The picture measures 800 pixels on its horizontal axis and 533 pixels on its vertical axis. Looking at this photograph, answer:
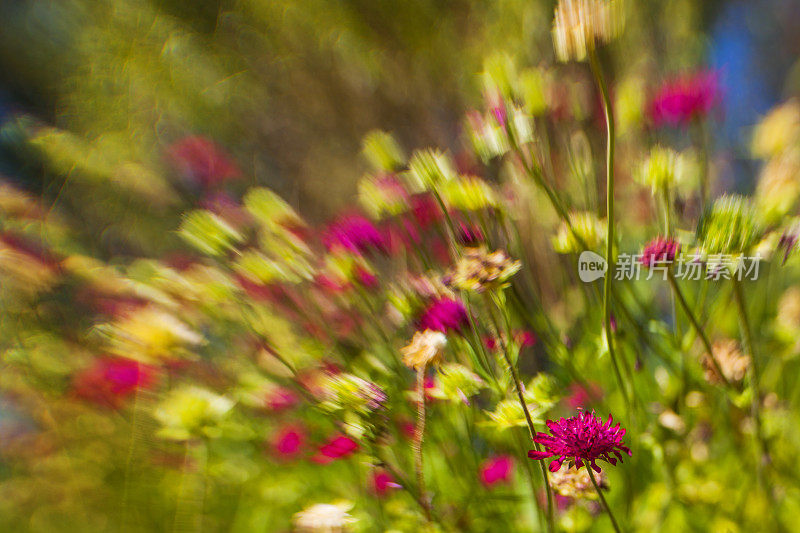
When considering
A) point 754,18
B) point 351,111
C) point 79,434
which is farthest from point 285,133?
point 754,18

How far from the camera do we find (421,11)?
31.4 inches

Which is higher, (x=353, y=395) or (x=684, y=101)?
(x=684, y=101)

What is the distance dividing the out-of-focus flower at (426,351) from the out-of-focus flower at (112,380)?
0.22 metres

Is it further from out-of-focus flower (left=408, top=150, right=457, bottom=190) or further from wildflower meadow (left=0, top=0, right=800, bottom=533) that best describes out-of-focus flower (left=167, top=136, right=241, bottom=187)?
out-of-focus flower (left=408, top=150, right=457, bottom=190)

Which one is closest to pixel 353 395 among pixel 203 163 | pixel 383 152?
pixel 383 152

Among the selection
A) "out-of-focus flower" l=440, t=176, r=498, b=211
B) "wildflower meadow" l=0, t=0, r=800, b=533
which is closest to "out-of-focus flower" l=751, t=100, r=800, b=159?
"wildflower meadow" l=0, t=0, r=800, b=533

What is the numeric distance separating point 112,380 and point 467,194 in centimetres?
33

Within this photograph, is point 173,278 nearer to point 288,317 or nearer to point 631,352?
point 288,317

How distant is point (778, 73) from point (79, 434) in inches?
80.5

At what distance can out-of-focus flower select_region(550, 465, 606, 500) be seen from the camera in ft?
0.78

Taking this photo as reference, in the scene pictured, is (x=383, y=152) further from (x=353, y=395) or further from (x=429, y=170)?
(x=353, y=395)

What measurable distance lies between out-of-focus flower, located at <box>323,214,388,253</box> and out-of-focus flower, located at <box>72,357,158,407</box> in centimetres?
17

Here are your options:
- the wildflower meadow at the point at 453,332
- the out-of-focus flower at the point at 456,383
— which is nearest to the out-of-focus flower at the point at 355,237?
the wildflower meadow at the point at 453,332

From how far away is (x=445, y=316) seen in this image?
26 cm
